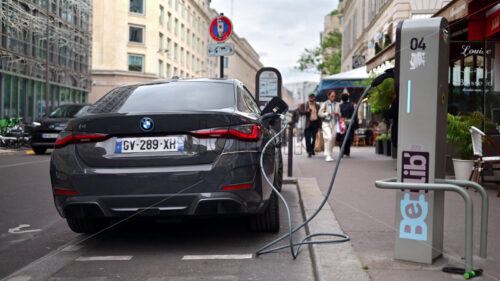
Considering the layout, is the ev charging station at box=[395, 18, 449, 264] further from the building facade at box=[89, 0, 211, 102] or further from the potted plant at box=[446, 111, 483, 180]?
the building facade at box=[89, 0, 211, 102]

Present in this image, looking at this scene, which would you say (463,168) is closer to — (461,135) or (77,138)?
(461,135)

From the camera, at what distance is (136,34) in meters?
50.7

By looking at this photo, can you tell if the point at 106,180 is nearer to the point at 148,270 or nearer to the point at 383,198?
the point at 148,270

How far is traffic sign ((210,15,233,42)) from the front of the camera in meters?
11.1

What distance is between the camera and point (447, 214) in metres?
5.55

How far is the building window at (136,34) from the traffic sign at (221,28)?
41.1 meters

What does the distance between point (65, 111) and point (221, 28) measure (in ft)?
25.6

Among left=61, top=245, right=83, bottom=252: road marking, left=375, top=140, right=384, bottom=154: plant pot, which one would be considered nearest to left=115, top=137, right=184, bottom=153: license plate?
left=61, top=245, right=83, bottom=252: road marking

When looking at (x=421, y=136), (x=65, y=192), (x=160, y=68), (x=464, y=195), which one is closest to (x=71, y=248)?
(x=65, y=192)

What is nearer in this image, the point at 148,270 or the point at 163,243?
the point at 148,270

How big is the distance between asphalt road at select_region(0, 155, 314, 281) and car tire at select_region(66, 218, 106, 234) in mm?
78

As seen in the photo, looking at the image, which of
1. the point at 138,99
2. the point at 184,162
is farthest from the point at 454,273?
the point at 138,99

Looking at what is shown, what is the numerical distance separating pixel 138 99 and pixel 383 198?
3.53m

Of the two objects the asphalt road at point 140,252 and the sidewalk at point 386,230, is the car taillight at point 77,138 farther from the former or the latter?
the sidewalk at point 386,230
